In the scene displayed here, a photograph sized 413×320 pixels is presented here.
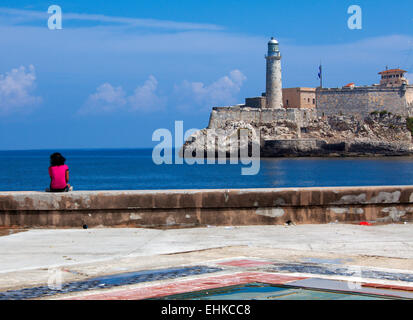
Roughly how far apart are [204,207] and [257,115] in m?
93.9

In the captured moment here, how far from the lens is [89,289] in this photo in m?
4.54

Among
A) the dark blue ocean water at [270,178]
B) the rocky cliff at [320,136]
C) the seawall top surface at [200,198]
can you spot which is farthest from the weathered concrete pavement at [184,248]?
the rocky cliff at [320,136]

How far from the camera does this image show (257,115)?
102 meters

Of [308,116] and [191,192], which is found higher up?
[308,116]

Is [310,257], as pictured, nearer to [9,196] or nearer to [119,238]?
[119,238]

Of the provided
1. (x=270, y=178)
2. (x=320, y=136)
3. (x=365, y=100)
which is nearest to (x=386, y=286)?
(x=270, y=178)

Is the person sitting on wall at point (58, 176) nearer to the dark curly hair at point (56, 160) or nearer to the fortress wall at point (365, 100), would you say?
the dark curly hair at point (56, 160)

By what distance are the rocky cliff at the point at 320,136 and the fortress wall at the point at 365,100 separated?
1176 millimetres

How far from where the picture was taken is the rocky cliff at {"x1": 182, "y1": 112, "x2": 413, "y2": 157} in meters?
102

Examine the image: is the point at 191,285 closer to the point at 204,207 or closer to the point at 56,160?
the point at 204,207

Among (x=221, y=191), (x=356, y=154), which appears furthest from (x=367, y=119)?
(x=221, y=191)

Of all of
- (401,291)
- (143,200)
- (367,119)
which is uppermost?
(367,119)

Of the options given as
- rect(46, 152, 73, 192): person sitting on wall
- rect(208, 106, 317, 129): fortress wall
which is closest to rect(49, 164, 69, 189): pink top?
rect(46, 152, 73, 192): person sitting on wall

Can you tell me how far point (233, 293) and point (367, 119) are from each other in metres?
103
